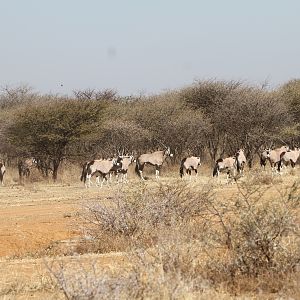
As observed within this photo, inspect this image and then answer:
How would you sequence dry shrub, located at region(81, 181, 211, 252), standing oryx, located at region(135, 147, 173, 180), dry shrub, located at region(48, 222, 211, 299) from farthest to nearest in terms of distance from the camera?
standing oryx, located at region(135, 147, 173, 180), dry shrub, located at region(81, 181, 211, 252), dry shrub, located at region(48, 222, 211, 299)

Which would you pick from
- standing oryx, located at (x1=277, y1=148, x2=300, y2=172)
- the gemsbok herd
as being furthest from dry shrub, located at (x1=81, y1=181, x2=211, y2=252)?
standing oryx, located at (x1=277, y1=148, x2=300, y2=172)

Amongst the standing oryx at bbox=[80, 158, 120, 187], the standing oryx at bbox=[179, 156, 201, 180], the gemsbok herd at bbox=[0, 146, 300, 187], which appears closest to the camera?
the standing oryx at bbox=[80, 158, 120, 187]

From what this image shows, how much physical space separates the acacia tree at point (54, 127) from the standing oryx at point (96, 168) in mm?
6715

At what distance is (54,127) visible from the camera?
3903 cm

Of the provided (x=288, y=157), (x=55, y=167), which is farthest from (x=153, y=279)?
(x=55, y=167)

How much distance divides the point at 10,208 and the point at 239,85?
30025mm

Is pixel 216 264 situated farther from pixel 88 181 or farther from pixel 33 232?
pixel 88 181

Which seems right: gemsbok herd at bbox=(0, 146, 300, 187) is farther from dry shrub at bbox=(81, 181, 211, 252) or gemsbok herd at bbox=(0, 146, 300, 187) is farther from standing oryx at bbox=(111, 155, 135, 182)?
dry shrub at bbox=(81, 181, 211, 252)

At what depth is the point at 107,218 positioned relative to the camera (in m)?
12.6

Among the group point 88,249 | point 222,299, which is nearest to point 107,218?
point 88,249

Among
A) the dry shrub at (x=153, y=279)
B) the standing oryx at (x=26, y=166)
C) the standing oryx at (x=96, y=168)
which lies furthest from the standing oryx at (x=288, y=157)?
the dry shrub at (x=153, y=279)

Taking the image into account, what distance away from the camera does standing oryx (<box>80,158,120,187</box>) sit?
3085 cm

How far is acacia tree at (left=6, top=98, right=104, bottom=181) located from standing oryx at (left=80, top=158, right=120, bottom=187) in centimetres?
671

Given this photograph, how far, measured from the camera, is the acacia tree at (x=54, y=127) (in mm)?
39156
